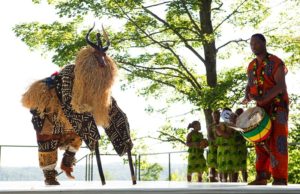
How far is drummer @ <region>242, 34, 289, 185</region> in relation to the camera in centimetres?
568

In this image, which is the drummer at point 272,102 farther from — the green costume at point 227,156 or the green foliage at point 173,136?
the green foliage at point 173,136

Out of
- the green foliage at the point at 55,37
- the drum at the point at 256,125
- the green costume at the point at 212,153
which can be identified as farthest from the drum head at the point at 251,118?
the green foliage at the point at 55,37

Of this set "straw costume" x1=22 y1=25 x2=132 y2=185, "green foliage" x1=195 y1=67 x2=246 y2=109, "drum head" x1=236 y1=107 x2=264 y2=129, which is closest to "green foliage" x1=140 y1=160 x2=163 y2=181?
"green foliage" x1=195 y1=67 x2=246 y2=109

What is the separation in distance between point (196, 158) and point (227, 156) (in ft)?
3.06

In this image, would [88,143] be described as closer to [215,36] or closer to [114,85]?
[114,85]

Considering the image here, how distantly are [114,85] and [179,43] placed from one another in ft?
37.7

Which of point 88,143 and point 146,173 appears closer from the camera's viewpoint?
point 88,143

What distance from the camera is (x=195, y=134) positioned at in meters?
9.37

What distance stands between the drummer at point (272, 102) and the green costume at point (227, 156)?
2.53 meters

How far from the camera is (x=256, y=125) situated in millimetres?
5668

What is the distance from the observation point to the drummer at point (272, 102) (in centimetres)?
568

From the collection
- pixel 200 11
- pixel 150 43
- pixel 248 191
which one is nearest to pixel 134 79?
pixel 150 43

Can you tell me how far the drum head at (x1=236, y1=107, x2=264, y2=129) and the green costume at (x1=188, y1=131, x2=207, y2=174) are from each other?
3.36 m

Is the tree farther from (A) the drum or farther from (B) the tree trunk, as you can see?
(A) the drum
